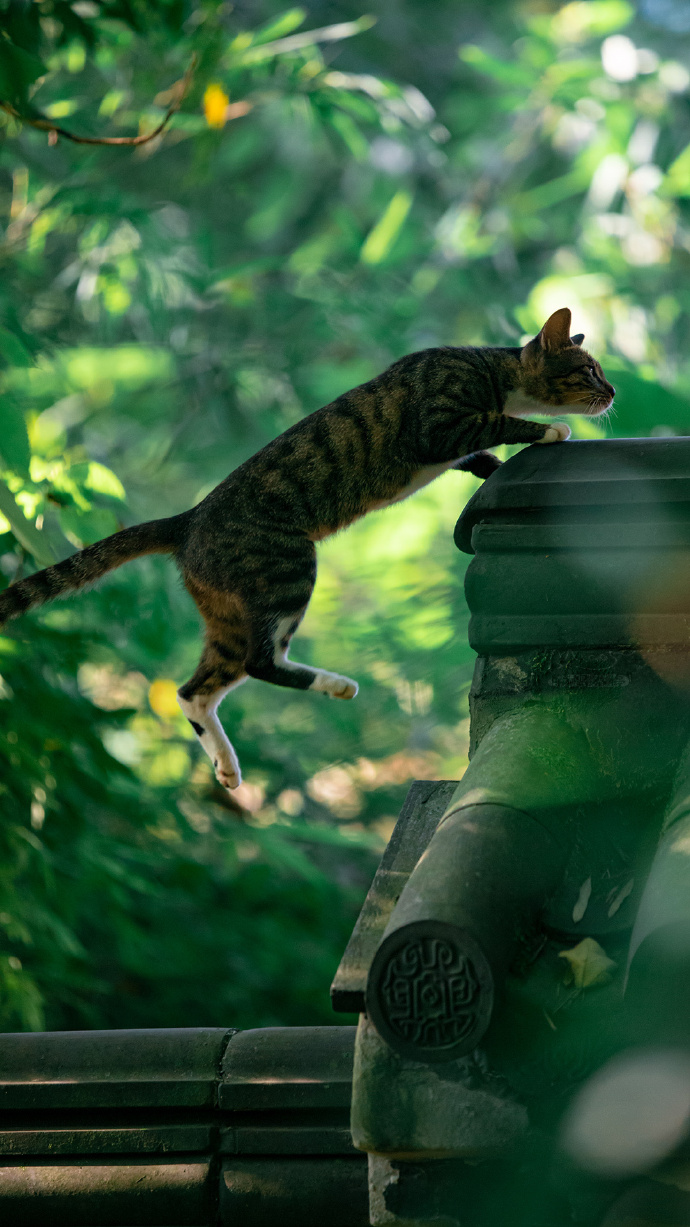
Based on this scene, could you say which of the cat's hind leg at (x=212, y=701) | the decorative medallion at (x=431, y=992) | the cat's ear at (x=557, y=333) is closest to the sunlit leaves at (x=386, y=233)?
the cat's ear at (x=557, y=333)

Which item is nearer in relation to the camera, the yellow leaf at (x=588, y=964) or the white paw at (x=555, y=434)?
the yellow leaf at (x=588, y=964)

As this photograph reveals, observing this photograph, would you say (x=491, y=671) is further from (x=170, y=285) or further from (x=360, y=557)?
(x=360, y=557)

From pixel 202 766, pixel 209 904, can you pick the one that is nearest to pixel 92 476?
pixel 202 766

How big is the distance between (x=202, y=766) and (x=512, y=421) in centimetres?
691

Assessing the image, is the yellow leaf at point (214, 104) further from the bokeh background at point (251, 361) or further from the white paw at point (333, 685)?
the white paw at point (333, 685)

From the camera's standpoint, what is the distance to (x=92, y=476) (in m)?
4.29

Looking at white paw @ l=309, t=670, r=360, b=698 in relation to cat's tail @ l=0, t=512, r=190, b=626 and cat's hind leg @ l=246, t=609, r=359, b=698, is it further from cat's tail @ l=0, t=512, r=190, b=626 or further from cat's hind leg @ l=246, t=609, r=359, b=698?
cat's tail @ l=0, t=512, r=190, b=626

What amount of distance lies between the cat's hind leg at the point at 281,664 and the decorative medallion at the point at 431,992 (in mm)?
1447

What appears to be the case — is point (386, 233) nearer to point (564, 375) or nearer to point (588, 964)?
point (564, 375)

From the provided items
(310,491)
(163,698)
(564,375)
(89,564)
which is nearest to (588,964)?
(310,491)

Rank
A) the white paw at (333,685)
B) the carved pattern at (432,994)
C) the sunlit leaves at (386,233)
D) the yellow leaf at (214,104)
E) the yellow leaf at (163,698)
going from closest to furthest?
the carved pattern at (432,994) < the white paw at (333,685) < the yellow leaf at (214,104) < the yellow leaf at (163,698) < the sunlit leaves at (386,233)

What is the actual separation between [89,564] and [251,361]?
27.6 ft

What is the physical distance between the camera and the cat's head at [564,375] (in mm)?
3547

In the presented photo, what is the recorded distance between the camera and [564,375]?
11.7ft
